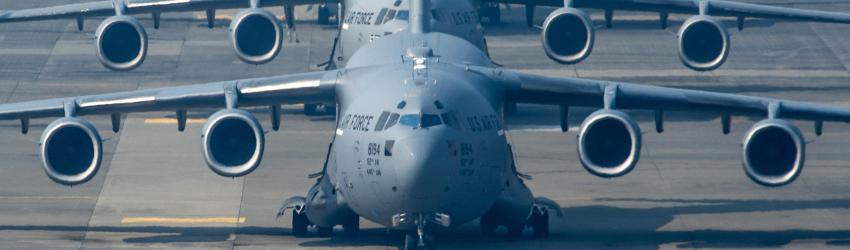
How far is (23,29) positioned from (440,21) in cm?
2155

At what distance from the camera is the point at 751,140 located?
3216 cm

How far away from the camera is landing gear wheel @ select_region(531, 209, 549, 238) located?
34.4m

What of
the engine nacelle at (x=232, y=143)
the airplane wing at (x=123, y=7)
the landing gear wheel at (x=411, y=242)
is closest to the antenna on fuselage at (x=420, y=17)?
the airplane wing at (x=123, y=7)

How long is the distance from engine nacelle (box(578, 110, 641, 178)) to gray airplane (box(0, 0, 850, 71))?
33.5 feet

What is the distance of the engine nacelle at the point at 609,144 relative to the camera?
31719 millimetres

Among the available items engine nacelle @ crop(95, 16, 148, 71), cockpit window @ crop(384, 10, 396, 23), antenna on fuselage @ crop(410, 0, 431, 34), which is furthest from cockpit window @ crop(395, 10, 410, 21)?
engine nacelle @ crop(95, 16, 148, 71)

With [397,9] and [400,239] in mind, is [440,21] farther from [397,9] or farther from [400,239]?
[400,239]

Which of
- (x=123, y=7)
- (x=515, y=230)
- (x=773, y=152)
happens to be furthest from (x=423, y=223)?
(x=123, y=7)

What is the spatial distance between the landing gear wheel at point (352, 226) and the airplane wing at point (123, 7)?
9.64 metres

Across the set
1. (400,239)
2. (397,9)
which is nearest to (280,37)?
(397,9)

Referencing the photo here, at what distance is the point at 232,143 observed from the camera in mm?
32094

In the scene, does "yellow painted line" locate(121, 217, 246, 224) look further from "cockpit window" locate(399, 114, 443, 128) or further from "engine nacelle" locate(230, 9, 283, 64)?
"engine nacelle" locate(230, 9, 283, 64)

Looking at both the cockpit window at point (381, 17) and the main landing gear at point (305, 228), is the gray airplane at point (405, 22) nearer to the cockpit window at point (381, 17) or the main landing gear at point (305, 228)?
the cockpit window at point (381, 17)

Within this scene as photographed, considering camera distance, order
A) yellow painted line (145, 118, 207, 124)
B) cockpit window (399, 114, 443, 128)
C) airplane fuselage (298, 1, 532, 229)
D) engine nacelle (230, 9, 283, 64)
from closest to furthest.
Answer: airplane fuselage (298, 1, 532, 229)
cockpit window (399, 114, 443, 128)
engine nacelle (230, 9, 283, 64)
yellow painted line (145, 118, 207, 124)
